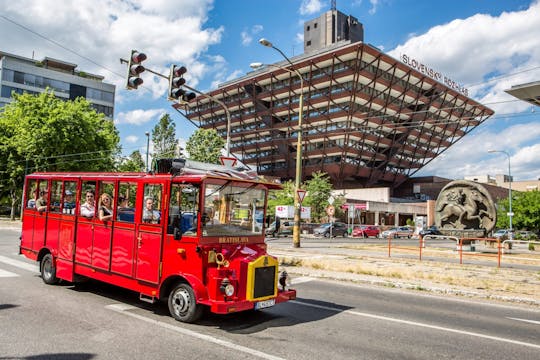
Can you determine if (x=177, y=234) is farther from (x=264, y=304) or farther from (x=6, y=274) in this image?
(x=6, y=274)

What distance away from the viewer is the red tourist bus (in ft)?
21.8

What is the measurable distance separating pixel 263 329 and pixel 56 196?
6.16 m

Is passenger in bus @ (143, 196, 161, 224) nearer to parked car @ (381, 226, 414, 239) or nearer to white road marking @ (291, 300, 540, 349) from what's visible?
white road marking @ (291, 300, 540, 349)

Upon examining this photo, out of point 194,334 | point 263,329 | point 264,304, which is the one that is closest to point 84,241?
point 194,334

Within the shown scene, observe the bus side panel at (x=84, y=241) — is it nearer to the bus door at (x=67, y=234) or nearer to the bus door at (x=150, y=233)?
the bus door at (x=67, y=234)

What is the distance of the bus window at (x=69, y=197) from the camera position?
9148mm

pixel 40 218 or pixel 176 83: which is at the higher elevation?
pixel 176 83

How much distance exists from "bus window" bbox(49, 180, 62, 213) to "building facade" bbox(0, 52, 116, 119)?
68465mm

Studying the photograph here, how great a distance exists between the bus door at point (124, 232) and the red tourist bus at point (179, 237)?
0.06ft

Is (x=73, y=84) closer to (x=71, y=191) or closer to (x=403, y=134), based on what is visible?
(x=403, y=134)

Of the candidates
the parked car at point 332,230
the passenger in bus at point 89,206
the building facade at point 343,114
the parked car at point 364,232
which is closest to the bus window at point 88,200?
the passenger in bus at point 89,206

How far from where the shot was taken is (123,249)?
7.81 meters

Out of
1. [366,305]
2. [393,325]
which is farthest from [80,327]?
[366,305]

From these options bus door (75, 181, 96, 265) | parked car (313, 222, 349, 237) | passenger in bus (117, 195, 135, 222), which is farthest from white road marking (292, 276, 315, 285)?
parked car (313, 222, 349, 237)
